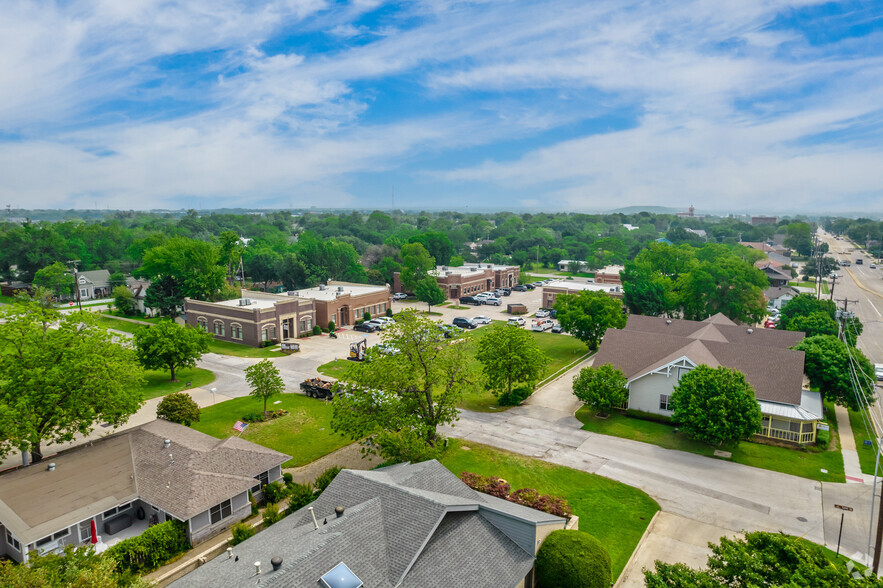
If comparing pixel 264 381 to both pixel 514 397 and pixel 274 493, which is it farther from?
pixel 514 397

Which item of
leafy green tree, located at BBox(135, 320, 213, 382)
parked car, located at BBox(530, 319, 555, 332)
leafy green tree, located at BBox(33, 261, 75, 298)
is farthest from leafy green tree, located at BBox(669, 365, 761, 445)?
leafy green tree, located at BBox(33, 261, 75, 298)

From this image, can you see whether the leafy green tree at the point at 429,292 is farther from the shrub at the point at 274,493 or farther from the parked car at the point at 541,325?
the shrub at the point at 274,493

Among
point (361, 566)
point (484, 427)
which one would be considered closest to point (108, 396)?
point (361, 566)

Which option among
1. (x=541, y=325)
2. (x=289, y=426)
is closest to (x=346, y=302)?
(x=541, y=325)

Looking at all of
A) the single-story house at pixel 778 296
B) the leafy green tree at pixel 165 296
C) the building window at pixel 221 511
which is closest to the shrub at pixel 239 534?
the building window at pixel 221 511

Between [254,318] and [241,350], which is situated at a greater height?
[254,318]

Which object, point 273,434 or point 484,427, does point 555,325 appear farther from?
point 273,434

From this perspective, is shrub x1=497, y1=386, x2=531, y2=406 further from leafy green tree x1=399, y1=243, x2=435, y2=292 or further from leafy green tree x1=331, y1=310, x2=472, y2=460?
leafy green tree x1=399, y1=243, x2=435, y2=292
